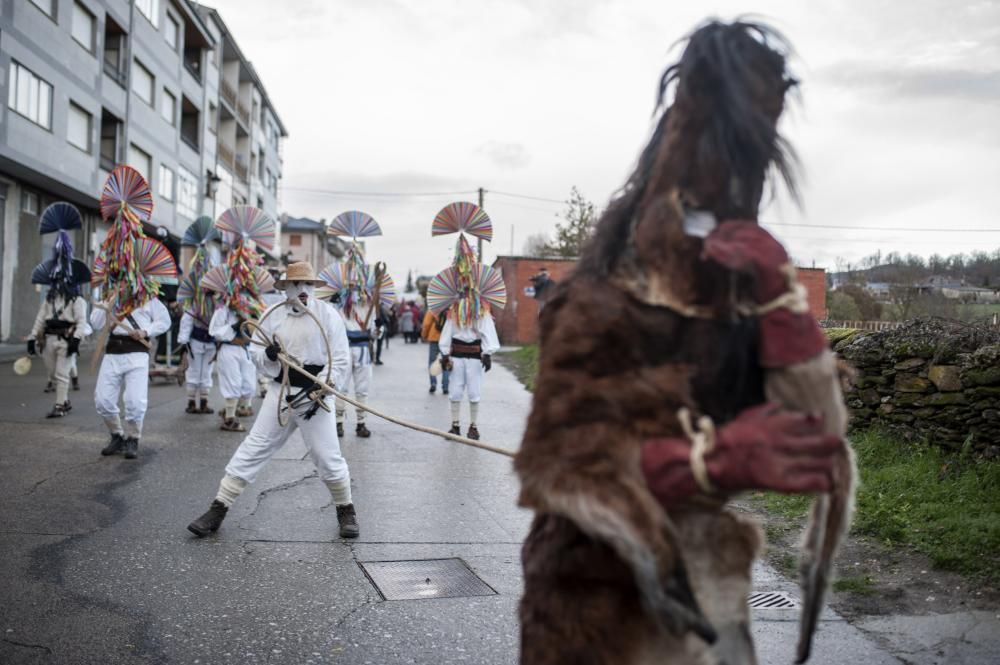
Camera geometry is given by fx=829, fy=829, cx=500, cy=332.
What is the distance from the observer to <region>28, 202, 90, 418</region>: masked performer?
10.5 m

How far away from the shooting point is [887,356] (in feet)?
25.9

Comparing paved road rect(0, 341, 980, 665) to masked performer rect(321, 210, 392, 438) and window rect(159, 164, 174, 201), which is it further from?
window rect(159, 164, 174, 201)

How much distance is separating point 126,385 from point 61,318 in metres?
3.33

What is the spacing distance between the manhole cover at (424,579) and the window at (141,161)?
27.0 meters

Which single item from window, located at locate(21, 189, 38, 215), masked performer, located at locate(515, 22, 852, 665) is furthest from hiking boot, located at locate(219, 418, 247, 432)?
window, located at locate(21, 189, 38, 215)

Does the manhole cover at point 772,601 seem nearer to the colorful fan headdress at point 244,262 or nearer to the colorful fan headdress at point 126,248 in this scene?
the colorful fan headdress at point 126,248

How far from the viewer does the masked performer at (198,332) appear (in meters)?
11.6

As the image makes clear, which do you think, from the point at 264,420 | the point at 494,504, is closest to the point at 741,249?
the point at 264,420

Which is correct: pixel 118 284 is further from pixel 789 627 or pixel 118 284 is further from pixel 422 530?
pixel 789 627

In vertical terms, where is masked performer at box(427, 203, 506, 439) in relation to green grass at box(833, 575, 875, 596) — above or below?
above

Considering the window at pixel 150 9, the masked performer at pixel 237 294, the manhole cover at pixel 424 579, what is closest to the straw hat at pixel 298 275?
the manhole cover at pixel 424 579

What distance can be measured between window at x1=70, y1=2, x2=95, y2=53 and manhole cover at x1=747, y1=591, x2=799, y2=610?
83.0 ft

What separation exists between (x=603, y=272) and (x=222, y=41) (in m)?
46.3

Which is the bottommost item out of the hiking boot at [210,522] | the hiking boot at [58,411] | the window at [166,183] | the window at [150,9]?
the hiking boot at [210,522]
